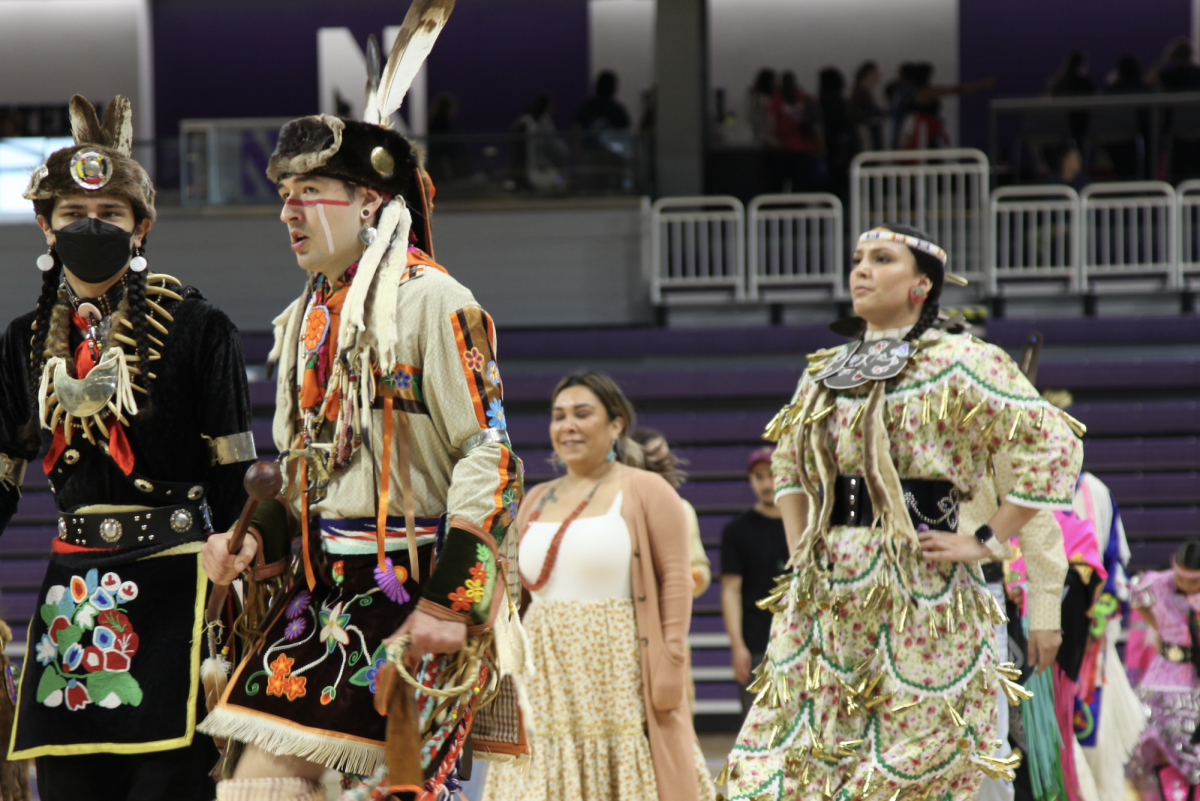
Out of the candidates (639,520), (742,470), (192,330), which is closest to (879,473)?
(639,520)

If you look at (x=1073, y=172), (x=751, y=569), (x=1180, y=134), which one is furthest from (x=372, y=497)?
(x=1180, y=134)

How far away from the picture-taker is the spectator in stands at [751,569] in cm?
577

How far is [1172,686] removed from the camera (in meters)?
5.09

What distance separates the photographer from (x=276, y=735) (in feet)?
7.13

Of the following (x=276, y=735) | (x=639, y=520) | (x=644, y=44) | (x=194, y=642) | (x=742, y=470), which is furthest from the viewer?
(x=644, y=44)

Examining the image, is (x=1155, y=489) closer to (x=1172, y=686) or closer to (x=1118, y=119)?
(x=1118, y=119)

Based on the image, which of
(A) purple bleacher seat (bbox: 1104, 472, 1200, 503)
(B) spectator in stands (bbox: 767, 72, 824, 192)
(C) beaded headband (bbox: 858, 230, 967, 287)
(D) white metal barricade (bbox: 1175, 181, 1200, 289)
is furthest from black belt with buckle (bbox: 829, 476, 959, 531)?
(B) spectator in stands (bbox: 767, 72, 824, 192)

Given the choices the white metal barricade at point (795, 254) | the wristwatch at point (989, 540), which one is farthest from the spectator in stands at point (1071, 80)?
the wristwatch at point (989, 540)

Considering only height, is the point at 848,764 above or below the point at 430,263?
below

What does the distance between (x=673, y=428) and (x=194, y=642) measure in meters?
6.52

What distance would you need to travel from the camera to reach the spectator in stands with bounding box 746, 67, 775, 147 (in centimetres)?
1202

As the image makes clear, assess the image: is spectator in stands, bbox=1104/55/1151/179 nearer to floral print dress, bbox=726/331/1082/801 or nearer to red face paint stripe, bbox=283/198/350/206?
floral print dress, bbox=726/331/1082/801

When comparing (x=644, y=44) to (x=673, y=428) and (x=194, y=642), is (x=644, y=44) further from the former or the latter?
(x=194, y=642)

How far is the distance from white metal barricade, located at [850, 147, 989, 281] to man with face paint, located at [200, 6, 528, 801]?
26.0 ft
